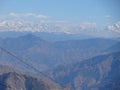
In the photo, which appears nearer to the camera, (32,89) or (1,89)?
(1,89)

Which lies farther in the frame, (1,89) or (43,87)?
(43,87)

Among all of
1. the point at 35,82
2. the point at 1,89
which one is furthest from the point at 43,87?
the point at 1,89

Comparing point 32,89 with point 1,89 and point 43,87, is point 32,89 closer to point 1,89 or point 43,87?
point 43,87

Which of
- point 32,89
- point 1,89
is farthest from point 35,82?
point 1,89

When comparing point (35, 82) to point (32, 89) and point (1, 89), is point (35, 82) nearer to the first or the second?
point (32, 89)

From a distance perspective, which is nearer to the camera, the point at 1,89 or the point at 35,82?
the point at 1,89
